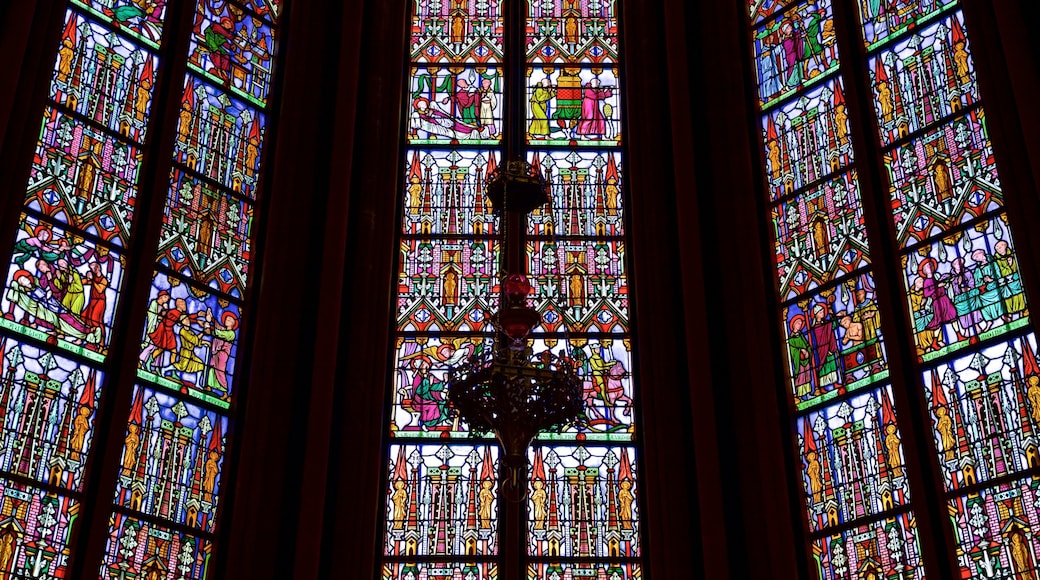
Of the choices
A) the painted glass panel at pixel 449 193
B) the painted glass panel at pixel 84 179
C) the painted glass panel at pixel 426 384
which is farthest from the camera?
the painted glass panel at pixel 449 193

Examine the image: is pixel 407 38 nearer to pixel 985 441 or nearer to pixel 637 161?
pixel 637 161

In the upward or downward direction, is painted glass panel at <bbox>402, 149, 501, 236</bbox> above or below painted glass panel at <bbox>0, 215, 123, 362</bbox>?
above

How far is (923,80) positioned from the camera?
9.11 m

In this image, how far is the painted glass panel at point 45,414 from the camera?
763 cm

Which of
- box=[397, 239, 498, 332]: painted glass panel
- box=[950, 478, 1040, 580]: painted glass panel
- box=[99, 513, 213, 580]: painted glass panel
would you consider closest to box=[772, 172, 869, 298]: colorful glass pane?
box=[950, 478, 1040, 580]: painted glass panel

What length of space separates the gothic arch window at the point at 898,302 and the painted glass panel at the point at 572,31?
140 cm

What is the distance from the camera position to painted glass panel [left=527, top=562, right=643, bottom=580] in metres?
8.63

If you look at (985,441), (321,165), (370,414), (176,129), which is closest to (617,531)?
(370,414)

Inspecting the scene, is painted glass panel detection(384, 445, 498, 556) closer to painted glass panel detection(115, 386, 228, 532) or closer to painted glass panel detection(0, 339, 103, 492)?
painted glass panel detection(115, 386, 228, 532)

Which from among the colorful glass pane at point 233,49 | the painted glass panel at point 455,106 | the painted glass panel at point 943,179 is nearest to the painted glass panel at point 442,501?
the painted glass panel at point 455,106

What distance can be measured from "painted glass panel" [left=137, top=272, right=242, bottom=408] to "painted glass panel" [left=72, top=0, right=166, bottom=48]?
66.9 inches

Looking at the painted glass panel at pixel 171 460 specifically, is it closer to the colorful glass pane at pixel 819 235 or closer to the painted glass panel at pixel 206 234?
the painted glass panel at pixel 206 234

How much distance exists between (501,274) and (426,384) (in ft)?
3.13

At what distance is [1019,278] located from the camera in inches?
317
